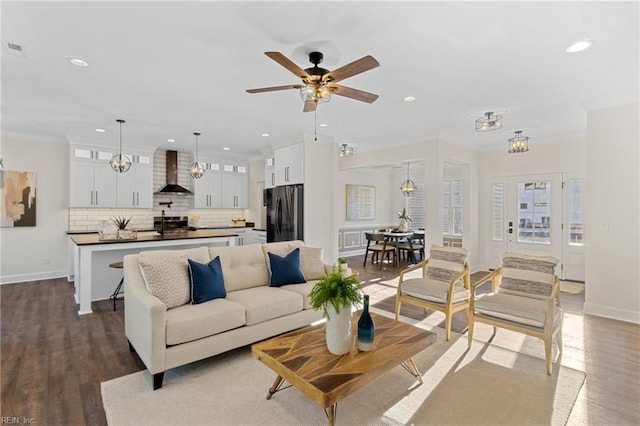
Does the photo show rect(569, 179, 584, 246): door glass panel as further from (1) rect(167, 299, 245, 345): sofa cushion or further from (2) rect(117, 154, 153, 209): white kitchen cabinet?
(2) rect(117, 154, 153, 209): white kitchen cabinet

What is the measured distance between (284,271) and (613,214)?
4.19 meters

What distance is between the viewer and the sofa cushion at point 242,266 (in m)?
3.46

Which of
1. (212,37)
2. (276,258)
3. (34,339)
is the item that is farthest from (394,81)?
(34,339)

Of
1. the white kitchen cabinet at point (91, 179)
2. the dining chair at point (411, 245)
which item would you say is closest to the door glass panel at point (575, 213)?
the dining chair at point (411, 245)

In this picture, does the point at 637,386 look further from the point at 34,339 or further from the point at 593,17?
the point at 34,339

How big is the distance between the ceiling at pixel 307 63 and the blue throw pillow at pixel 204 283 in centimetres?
193

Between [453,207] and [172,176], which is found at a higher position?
[172,176]

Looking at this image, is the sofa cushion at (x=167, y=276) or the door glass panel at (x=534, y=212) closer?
the sofa cushion at (x=167, y=276)

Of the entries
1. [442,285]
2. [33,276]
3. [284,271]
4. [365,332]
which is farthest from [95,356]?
[33,276]

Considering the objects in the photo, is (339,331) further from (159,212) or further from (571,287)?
(159,212)

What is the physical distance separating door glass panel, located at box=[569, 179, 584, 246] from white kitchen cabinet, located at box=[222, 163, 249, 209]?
7168 mm

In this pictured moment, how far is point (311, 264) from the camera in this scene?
3.93 meters

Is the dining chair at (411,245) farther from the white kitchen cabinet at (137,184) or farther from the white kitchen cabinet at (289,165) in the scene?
the white kitchen cabinet at (137,184)

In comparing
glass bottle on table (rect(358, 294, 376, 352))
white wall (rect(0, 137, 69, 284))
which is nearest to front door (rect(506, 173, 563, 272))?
glass bottle on table (rect(358, 294, 376, 352))
